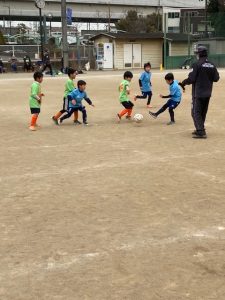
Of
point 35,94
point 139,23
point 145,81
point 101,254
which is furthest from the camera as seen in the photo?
point 139,23

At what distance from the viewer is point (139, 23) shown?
259ft

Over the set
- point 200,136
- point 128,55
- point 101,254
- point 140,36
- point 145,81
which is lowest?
point 101,254

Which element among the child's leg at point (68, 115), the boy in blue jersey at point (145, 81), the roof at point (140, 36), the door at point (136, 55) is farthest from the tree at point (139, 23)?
the child's leg at point (68, 115)

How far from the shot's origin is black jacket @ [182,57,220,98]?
949cm

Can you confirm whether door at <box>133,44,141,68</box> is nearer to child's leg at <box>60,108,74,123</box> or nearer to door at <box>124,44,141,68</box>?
door at <box>124,44,141,68</box>

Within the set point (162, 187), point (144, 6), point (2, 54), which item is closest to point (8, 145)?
point (162, 187)

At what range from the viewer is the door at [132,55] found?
4731cm

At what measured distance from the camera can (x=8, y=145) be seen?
9.25 meters

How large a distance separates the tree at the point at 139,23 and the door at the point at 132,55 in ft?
101

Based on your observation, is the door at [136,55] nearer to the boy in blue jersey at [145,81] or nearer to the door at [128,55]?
the door at [128,55]

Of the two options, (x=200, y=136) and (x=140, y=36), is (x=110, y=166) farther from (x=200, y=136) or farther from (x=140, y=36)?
(x=140, y=36)

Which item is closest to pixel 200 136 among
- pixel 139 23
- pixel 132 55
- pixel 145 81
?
pixel 145 81

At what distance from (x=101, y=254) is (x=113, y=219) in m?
0.84

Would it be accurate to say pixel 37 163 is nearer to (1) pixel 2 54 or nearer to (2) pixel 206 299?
(2) pixel 206 299
